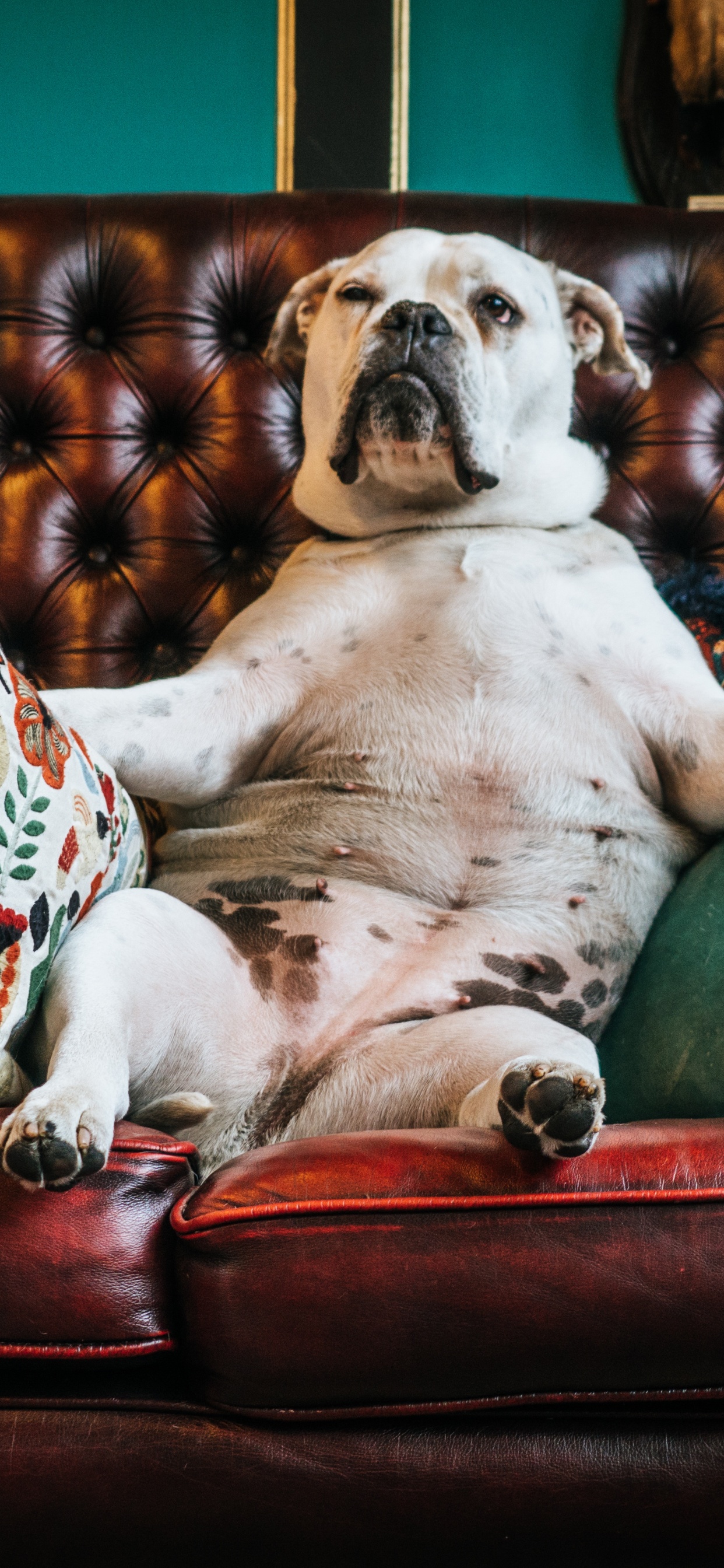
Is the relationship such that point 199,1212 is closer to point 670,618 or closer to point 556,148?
point 670,618

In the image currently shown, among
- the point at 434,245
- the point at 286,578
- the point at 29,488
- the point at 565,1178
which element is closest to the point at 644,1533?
the point at 565,1178

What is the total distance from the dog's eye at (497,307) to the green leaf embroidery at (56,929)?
0.88 m

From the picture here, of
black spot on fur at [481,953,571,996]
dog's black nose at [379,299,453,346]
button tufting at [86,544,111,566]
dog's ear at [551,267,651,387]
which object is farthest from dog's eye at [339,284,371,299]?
black spot on fur at [481,953,571,996]

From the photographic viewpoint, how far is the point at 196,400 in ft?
5.40

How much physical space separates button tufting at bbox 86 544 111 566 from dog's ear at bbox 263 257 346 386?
0.35 metres

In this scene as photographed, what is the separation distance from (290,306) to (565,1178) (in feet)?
3.97

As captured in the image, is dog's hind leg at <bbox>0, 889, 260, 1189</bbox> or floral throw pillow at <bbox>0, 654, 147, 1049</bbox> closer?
dog's hind leg at <bbox>0, 889, 260, 1189</bbox>

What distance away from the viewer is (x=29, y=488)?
1.62 metres

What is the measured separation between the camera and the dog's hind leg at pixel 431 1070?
3.09 feet

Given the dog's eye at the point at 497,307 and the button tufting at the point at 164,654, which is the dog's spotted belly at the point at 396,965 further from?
the dog's eye at the point at 497,307

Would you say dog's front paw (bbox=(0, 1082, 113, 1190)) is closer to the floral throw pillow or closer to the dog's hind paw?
the floral throw pillow

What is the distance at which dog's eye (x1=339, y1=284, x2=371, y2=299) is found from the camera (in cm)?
139

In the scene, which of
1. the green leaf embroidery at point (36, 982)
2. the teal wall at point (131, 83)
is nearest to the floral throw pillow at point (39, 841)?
the green leaf embroidery at point (36, 982)

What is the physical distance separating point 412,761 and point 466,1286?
0.63 m
